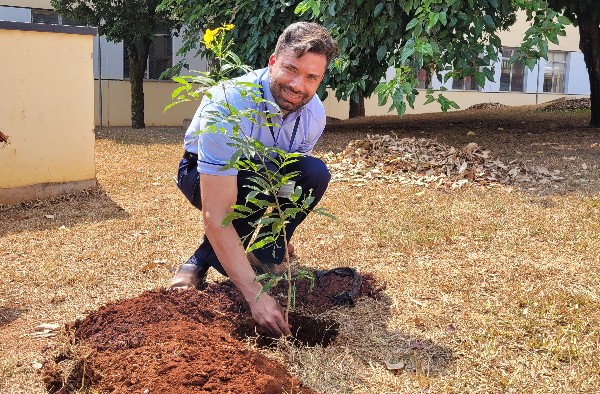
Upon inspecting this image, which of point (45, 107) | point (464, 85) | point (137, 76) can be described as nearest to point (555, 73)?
point (464, 85)

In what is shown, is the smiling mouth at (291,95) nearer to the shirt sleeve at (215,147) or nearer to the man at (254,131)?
the man at (254,131)

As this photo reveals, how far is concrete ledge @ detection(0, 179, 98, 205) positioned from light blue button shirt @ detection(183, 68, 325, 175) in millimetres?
3529

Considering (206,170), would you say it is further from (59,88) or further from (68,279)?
(59,88)

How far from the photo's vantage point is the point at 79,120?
269 inches

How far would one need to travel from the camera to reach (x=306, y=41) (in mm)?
2939

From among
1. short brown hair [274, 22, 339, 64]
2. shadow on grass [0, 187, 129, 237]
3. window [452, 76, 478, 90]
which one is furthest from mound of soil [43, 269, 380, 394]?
window [452, 76, 478, 90]

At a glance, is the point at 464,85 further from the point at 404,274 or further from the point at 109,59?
the point at 404,274

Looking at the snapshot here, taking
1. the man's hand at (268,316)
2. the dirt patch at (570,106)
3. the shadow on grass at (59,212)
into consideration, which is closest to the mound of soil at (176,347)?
the man's hand at (268,316)

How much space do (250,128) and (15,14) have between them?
16.4 meters

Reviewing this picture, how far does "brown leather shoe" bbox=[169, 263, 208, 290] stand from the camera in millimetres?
3639

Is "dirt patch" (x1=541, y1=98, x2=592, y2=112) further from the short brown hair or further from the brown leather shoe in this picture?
the short brown hair

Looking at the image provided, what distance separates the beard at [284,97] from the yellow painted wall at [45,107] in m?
4.06

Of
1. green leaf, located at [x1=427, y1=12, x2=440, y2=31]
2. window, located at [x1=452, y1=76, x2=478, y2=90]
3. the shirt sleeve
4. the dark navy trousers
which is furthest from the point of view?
window, located at [x1=452, y1=76, x2=478, y2=90]

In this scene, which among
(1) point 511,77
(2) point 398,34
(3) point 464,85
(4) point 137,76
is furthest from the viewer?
(1) point 511,77
